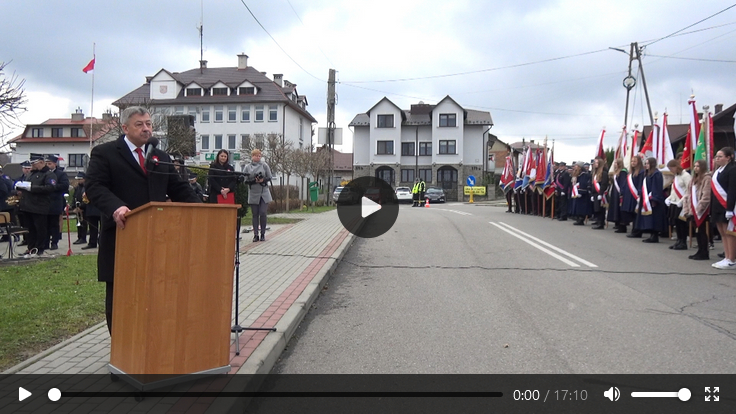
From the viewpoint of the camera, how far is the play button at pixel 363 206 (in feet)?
54.1

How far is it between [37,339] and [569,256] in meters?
9.48

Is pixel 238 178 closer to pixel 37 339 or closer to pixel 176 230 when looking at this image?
pixel 176 230

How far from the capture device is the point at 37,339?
5273mm

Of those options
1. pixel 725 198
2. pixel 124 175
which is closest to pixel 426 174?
pixel 725 198

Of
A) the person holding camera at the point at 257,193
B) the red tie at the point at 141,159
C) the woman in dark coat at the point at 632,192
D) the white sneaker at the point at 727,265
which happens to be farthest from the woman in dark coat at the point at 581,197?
the red tie at the point at 141,159

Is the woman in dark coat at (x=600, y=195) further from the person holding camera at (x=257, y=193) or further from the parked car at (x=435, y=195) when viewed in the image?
the parked car at (x=435, y=195)

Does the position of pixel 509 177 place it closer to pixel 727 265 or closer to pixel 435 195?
pixel 727 265

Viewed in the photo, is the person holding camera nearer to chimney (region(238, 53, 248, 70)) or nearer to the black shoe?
the black shoe

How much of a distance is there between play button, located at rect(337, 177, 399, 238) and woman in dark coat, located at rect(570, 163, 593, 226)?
637cm

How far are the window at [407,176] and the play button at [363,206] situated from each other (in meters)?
45.2

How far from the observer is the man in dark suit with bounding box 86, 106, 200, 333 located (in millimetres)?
4305
